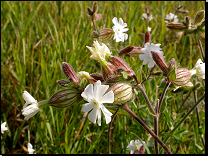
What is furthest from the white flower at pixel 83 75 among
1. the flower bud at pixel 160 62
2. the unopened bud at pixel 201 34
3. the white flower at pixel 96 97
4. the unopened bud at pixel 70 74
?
the unopened bud at pixel 201 34

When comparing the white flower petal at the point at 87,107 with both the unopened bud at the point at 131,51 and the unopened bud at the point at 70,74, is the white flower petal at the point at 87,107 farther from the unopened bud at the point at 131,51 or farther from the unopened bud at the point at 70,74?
the unopened bud at the point at 131,51

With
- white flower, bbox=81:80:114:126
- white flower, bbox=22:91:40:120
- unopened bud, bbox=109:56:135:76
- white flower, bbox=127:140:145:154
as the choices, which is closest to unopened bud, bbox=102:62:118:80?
unopened bud, bbox=109:56:135:76

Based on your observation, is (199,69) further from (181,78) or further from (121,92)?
(121,92)

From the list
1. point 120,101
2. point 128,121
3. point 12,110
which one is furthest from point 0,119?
point 120,101

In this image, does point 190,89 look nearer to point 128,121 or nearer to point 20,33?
point 128,121

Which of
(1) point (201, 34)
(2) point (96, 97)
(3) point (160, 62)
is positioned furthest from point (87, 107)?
(1) point (201, 34)

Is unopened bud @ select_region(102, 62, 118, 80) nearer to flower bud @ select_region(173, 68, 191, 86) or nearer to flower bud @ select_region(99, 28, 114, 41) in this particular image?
flower bud @ select_region(173, 68, 191, 86)

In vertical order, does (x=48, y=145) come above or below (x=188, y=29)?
below
